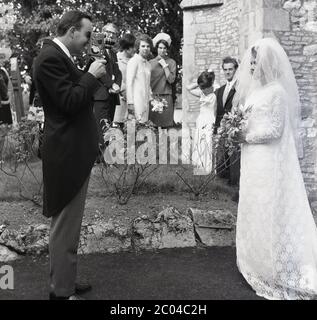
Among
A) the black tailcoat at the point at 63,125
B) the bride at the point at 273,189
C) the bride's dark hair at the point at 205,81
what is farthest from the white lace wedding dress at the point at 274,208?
the bride's dark hair at the point at 205,81

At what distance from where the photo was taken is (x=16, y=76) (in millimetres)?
10844

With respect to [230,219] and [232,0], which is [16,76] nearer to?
[232,0]

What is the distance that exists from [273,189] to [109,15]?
16451 millimetres

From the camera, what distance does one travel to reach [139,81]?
873 cm

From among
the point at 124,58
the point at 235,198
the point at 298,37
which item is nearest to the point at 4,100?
the point at 124,58

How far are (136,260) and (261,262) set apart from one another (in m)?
1.47

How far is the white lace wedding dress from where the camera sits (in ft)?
14.5

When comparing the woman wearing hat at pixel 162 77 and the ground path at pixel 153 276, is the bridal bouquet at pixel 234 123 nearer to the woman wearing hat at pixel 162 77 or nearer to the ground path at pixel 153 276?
the ground path at pixel 153 276

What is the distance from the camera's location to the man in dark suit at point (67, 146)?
3.64 m

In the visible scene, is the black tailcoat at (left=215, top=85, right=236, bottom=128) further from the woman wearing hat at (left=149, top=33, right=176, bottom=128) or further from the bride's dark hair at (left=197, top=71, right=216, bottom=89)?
the woman wearing hat at (left=149, top=33, right=176, bottom=128)

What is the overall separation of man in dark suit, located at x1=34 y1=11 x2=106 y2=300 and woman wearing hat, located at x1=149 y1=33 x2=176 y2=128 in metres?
5.84

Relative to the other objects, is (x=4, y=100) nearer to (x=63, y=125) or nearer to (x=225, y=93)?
(x=225, y=93)

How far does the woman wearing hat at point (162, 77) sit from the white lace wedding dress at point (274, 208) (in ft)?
16.7
